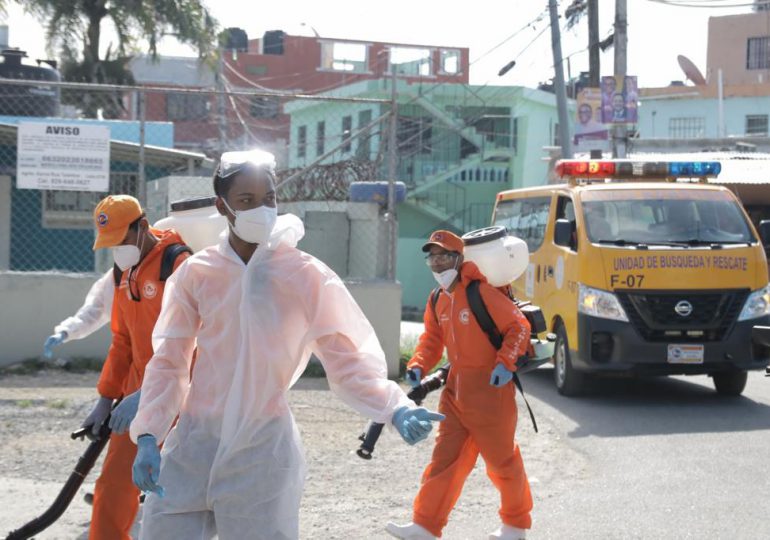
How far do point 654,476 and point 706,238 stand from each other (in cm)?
359

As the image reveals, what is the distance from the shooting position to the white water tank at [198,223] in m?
5.28

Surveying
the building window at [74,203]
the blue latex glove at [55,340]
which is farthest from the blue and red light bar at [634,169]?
the blue latex glove at [55,340]

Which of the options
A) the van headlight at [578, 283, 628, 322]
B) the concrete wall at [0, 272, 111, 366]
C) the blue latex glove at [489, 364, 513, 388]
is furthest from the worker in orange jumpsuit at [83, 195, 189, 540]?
the concrete wall at [0, 272, 111, 366]

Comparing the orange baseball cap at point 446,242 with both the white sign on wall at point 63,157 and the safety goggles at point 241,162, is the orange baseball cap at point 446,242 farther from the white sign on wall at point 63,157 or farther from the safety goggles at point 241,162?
the white sign on wall at point 63,157

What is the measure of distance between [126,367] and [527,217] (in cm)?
788

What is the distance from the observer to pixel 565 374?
10.8m

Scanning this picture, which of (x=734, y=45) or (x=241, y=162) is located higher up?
(x=734, y=45)

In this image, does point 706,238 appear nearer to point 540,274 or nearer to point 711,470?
point 540,274

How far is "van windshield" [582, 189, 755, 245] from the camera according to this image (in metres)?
10.4

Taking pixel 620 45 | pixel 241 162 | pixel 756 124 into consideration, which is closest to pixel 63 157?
pixel 241 162

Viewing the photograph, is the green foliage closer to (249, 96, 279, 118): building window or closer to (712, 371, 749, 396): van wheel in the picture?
(249, 96, 279, 118): building window

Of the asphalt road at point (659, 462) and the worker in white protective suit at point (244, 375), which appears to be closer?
the worker in white protective suit at point (244, 375)

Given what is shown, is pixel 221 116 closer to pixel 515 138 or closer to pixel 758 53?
pixel 515 138

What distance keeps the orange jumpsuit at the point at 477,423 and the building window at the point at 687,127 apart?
35.5 metres
